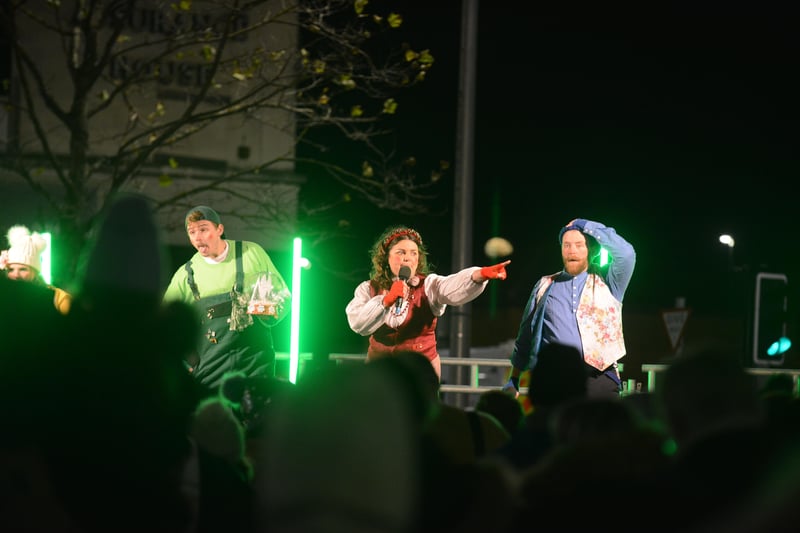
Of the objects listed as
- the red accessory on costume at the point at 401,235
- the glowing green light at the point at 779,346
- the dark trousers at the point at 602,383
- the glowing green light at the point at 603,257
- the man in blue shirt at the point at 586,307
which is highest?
the red accessory on costume at the point at 401,235

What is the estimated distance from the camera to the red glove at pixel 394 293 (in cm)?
627

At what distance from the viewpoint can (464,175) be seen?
10.1 m

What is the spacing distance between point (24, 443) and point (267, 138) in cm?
1681

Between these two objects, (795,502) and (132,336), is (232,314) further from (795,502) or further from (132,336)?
(795,502)

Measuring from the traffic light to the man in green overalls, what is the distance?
20.6ft

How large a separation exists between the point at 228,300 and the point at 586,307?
6.98 feet

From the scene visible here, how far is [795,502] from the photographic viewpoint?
171 cm

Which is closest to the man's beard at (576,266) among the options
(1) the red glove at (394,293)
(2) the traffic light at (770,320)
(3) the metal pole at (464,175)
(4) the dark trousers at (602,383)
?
(4) the dark trousers at (602,383)

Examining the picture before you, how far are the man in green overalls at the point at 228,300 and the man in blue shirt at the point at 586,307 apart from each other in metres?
1.51

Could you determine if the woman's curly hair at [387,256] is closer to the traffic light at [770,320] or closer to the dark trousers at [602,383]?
the dark trousers at [602,383]

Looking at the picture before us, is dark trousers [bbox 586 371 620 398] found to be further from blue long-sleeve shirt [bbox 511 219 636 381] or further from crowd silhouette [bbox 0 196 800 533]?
crowd silhouette [bbox 0 196 800 533]

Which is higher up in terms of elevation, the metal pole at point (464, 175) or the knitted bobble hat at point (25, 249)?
the metal pole at point (464, 175)

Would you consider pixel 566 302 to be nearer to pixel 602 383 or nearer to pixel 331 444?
pixel 602 383

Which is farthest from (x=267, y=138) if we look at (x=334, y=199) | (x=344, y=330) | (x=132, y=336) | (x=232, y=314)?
(x=132, y=336)
